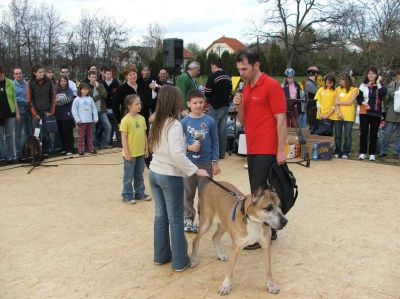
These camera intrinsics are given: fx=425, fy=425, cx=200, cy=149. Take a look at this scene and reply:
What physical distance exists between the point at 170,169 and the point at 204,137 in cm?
99

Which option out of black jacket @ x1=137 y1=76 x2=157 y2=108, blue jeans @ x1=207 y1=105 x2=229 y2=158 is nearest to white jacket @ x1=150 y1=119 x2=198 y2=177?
black jacket @ x1=137 y1=76 x2=157 y2=108

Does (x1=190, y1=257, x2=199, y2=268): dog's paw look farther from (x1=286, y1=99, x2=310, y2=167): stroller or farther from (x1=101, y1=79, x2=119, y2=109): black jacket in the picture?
(x1=101, y1=79, x2=119, y2=109): black jacket

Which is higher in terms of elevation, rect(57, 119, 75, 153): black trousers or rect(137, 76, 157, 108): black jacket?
rect(137, 76, 157, 108): black jacket

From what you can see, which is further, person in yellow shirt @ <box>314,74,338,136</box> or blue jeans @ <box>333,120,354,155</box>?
person in yellow shirt @ <box>314,74,338,136</box>

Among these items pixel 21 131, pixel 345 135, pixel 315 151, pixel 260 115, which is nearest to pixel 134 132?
pixel 260 115

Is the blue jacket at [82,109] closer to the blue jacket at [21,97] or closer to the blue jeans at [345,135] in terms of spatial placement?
the blue jacket at [21,97]

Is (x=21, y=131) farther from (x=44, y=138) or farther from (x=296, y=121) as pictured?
(x=296, y=121)

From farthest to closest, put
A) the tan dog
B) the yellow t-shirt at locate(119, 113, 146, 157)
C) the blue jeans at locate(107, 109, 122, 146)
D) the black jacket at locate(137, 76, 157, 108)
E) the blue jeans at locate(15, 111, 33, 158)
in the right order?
the blue jeans at locate(107, 109, 122, 146), the blue jeans at locate(15, 111, 33, 158), the black jacket at locate(137, 76, 157, 108), the yellow t-shirt at locate(119, 113, 146, 157), the tan dog

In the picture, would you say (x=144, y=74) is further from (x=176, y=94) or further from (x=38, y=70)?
(x=176, y=94)

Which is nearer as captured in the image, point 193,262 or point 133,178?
point 193,262

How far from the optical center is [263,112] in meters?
3.94

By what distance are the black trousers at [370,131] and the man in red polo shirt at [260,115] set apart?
5.49 m

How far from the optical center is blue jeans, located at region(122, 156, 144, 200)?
5875mm

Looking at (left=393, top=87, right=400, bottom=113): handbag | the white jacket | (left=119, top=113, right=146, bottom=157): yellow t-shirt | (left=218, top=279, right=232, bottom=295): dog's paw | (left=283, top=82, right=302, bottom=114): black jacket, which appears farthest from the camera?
(left=283, top=82, right=302, bottom=114): black jacket
